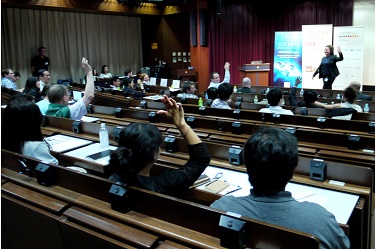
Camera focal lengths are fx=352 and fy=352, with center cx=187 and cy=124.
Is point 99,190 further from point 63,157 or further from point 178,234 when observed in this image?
point 63,157

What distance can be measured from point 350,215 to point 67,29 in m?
10.7

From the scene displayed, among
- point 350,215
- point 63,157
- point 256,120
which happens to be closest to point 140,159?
point 350,215

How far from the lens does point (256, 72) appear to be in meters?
9.77

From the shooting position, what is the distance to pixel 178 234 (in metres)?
1.39

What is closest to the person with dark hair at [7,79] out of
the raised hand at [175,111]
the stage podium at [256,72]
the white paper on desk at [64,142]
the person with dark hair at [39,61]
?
the person with dark hair at [39,61]

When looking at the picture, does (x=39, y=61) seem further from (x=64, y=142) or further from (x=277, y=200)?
(x=277, y=200)

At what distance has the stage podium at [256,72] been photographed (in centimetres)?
966

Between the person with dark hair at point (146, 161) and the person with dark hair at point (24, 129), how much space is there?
844mm

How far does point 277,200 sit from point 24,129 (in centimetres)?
178

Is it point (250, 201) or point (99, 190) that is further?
point (99, 190)

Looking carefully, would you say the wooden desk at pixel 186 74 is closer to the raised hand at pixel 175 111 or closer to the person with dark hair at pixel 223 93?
the person with dark hair at pixel 223 93

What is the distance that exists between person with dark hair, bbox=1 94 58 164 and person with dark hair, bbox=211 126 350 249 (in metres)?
1.44

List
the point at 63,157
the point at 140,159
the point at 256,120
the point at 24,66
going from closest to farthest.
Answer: the point at 140,159, the point at 63,157, the point at 256,120, the point at 24,66

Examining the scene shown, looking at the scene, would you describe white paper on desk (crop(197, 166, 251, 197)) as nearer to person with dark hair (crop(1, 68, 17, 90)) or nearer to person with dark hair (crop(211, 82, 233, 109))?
person with dark hair (crop(211, 82, 233, 109))
